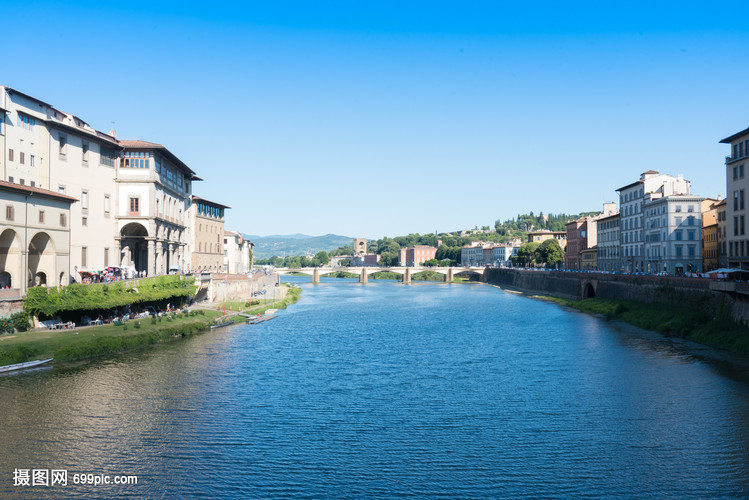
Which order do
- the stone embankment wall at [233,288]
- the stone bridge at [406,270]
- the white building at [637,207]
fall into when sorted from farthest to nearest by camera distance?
the stone bridge at [406,270], the white building at [637,207], the stone embankment wall at [233,288]

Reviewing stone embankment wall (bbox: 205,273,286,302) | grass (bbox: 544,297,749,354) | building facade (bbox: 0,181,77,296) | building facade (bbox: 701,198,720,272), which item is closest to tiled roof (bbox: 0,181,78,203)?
building facade (bbox: 0,181,77,296)

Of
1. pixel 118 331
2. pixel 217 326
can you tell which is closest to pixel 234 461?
pixel 118 331

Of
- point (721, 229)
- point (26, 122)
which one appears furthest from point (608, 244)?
point (26, 122)

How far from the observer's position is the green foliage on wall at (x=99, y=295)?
45.4 meters

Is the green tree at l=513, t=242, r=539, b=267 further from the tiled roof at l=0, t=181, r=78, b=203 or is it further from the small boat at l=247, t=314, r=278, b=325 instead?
the tiled roof at l=0, t=181, r=78, b=203

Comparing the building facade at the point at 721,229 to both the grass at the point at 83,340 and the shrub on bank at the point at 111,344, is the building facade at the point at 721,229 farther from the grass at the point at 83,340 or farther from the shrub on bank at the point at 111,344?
the shrub on bank at the point at 111,344

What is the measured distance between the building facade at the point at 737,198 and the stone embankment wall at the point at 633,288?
8420mm

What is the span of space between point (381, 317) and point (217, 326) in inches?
916

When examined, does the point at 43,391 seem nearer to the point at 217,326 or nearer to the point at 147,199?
the point at 217,326

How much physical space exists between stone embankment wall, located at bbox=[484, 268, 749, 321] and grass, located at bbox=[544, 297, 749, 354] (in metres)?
0.74

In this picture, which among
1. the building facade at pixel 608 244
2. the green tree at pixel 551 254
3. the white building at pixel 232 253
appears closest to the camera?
the building facade at pixel 608 244

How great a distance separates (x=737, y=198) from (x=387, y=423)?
54.0 m

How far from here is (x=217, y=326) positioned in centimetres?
6350

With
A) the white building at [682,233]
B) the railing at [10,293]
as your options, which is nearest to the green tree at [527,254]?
the white building at [682,233]
